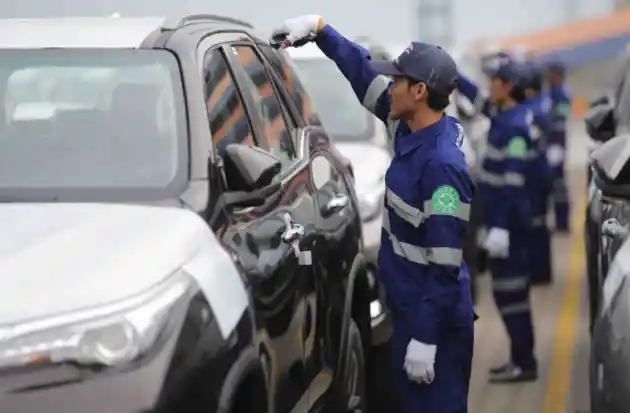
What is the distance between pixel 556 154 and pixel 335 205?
10617 millimetres

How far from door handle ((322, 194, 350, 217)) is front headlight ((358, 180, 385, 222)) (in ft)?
6.27

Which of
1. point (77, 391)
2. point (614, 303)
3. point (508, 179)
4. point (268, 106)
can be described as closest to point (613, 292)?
point (614, 303)

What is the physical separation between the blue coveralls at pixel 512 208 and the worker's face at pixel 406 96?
300cm

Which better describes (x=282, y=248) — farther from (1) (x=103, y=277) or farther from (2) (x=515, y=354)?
(2) (x=515, y=354)

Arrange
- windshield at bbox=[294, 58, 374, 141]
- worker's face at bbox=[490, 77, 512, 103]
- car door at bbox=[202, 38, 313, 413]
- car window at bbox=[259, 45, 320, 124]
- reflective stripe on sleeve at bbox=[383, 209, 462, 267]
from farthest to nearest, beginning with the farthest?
windshield at bbox=[294, 58, 374, 141]
worker's face at bbox=[490, 77, 512, 103]
car window at bbox=[259, 45, 320, 124]
reflective stripe on sleeve at bbox=[383, 209, 462, 267]
car door at bbox=[202, 38, 313, 413]

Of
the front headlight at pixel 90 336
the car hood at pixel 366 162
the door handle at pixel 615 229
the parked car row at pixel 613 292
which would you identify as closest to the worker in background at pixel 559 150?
the car hood at pixel 366 162

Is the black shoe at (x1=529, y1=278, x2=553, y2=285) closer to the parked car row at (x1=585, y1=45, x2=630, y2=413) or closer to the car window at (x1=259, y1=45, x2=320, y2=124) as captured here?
the parked car row at (x1=585, y1=45, x2=630, y2=413)

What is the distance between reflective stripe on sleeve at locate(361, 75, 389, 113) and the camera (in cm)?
588

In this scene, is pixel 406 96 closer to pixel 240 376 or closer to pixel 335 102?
pixel 240 376

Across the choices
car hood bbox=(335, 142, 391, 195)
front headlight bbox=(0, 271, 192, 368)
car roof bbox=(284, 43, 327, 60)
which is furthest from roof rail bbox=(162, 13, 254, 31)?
car roof bbox=(284, 43, 327, 60)

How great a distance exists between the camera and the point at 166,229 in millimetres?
3971

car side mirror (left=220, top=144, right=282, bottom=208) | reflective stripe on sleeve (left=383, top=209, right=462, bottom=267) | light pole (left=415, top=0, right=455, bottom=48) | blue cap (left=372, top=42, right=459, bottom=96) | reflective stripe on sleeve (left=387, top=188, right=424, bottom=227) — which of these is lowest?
light pole (left=415, top=0, right=455, bottom=48)

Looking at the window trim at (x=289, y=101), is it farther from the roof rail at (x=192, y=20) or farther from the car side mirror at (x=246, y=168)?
the car side mirror at (x=246, y=168)

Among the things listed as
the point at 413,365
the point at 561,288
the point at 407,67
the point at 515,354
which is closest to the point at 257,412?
the point at 413,365
